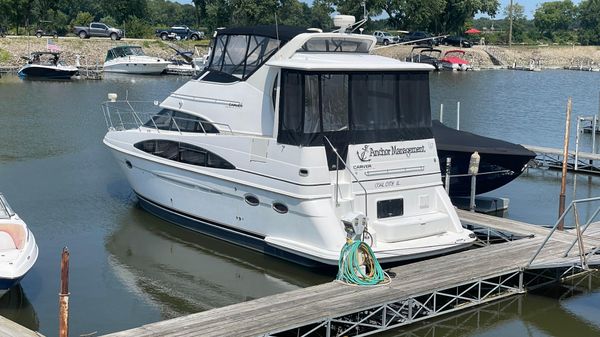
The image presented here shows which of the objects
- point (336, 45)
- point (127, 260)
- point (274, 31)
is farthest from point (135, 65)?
point (127, 260)

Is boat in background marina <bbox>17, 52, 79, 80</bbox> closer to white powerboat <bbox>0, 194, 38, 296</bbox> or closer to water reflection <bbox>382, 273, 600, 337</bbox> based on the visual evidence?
white powerboat <bbox>0, 194, 38, 296</bbox>

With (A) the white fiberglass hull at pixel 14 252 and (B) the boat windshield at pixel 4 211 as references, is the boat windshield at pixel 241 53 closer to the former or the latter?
(B) the boat windshield at pixel 4 211

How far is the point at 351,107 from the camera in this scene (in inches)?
616

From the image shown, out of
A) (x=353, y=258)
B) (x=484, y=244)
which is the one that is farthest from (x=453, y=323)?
(x=484, y=244)

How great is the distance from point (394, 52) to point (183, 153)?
233 ft

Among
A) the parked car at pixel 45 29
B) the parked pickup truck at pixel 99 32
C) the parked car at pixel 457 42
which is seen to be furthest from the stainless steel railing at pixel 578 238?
the parked car at pixel 457 42

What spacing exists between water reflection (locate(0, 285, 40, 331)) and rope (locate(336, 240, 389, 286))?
5067mm

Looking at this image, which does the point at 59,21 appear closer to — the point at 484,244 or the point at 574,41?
the point at 574,41

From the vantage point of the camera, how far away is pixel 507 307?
14.4 m

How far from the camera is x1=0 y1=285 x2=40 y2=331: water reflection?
43.6ft

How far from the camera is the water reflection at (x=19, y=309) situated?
43.6 feet

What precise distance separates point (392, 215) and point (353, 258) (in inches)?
101

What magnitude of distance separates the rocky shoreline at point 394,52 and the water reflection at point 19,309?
4133 cm

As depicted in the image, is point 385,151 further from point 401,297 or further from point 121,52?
point 121,52
